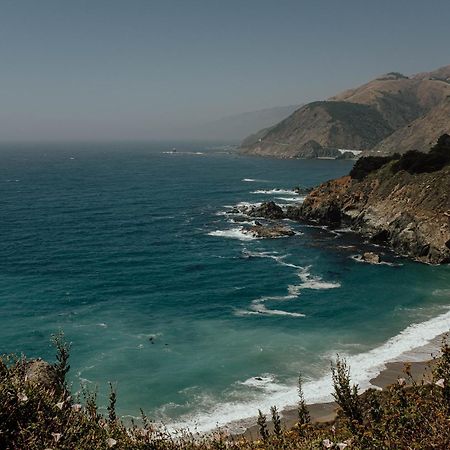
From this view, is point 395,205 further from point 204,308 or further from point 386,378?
point 386,378

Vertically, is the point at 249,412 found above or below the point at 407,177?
below

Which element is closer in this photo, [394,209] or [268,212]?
[394,209]

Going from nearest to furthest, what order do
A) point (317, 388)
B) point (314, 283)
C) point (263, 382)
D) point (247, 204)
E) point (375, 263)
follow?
point (317, 388) → point (263, 382) → point (314, 283) → point (375, 263) → point (247, 204)

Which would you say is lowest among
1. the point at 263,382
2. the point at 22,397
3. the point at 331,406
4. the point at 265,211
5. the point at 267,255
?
the point at 331,406

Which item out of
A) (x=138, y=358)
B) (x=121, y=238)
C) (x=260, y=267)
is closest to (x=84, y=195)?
(x=121, y=238)

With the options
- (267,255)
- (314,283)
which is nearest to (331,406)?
(314,283)

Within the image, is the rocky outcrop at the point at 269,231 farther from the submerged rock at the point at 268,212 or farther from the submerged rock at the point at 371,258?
the submerged rock at the point at 371,258

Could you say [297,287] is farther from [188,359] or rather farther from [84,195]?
[84,195]
